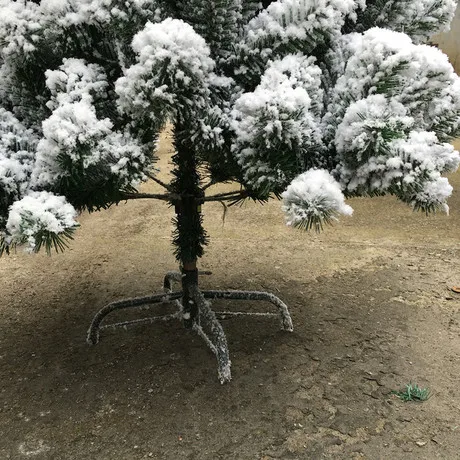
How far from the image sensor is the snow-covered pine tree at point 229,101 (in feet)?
4.11

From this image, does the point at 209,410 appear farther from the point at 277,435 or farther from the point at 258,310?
the point at 258,310

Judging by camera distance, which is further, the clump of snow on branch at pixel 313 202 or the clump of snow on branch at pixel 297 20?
the clump of snow on branch at pixel 297 20

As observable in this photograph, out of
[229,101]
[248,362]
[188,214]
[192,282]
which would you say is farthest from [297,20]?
[248,362]

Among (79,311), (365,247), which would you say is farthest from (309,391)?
(365,247)

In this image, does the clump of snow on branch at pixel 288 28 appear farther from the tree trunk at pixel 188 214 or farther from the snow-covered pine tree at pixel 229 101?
the tree trunk at pixel 188 214

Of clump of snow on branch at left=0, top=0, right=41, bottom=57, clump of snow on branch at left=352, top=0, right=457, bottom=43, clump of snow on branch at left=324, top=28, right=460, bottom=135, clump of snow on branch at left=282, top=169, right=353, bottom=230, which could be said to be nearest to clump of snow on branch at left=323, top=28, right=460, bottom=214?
clump of snow on branch at left=324, top=28, right=460, bottom=135

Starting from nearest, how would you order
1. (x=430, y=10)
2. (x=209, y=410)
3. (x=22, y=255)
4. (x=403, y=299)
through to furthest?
(x=430, y=10), (x=209, y=410), (x=403, y=299), (x=22, y=255)

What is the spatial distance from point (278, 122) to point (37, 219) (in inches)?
23.1

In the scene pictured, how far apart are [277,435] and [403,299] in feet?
4.27

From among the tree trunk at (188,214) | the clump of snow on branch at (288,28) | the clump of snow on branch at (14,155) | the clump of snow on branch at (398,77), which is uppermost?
the clump of snow on branch at (288,28)

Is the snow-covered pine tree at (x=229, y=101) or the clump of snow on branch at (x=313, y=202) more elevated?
the snow-covered pine tree at (x=229, y=101)

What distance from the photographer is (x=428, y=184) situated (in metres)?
1.29

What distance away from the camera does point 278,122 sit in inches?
49.7

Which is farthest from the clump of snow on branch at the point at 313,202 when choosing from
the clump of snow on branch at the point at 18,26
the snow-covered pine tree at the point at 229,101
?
the clump of snow on branch at the point at 18,26
